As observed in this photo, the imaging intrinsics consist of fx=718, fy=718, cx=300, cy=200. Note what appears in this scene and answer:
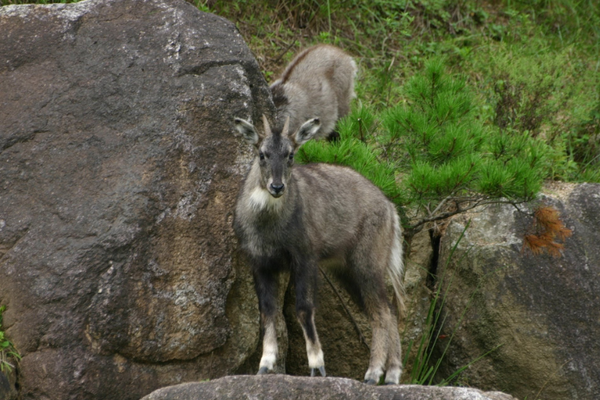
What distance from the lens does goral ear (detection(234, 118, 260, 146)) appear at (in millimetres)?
5244

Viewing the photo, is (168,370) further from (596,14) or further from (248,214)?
(596,14)

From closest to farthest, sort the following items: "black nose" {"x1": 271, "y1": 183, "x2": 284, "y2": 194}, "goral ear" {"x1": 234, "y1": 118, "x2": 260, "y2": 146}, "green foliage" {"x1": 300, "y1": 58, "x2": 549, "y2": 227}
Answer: "black nose" {"x1": 271, "y1": 183, "x2": 284, "y2": 194}, "goral ear" {"x1": 234, "y1": 118, "x2": 260, "y2": 146}, "green foliage" {"x1": 300, "y1": 58, "x2": 549, "y2": 227}

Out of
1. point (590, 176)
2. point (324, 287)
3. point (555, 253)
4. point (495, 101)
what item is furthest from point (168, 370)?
point (495, 101)

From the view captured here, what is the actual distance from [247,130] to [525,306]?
2939 millimetres

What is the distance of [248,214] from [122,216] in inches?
35.9

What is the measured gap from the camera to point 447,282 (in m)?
6.73

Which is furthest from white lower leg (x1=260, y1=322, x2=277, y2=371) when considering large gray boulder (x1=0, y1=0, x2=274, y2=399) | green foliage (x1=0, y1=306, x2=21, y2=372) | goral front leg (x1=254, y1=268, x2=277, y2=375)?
green foliage (x1=0, y1=306, x2=21, y2=372)

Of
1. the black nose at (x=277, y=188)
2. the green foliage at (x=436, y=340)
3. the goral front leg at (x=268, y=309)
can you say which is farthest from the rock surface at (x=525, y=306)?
the black nose at (x=277, y=188)

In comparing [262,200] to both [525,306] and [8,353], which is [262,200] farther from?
[525,306]

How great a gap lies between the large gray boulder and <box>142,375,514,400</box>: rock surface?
815 mm

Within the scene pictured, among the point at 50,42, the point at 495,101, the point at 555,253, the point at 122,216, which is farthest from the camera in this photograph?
the point at 495,101

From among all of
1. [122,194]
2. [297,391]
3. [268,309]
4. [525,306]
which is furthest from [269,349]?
[525,306]

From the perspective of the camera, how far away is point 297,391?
4.16 metres

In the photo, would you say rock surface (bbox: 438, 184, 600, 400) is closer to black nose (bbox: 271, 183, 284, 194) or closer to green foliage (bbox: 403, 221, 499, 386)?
green foliage (bbox: 403, 221, 499, 386)
